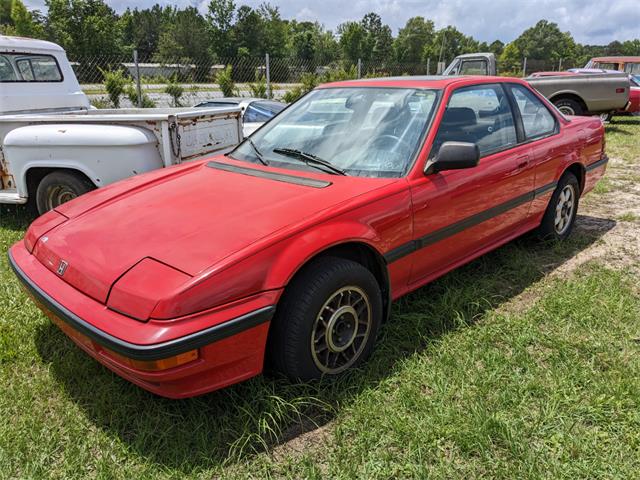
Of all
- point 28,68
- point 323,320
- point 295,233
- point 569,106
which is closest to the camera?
point 295,233

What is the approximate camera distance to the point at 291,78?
52.1 feet

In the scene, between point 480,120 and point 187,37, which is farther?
point 187,37

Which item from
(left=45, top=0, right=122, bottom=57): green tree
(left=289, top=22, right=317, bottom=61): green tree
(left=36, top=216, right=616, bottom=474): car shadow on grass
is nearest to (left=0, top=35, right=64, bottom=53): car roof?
(left=36, top=216, right=616, bottom=474): car shadow on grass

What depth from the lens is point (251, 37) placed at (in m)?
63.2

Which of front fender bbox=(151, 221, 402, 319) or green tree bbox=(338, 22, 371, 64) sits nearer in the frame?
front fender bbox=(151, 221, 402, 319)

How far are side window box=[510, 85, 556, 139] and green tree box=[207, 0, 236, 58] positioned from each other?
6169cm

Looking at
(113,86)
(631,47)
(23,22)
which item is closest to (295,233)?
(113,86)

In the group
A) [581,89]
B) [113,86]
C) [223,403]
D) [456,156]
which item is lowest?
[223,403]

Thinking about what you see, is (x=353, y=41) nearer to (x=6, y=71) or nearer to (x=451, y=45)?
(x=451, y=45)

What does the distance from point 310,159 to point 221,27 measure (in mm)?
65081

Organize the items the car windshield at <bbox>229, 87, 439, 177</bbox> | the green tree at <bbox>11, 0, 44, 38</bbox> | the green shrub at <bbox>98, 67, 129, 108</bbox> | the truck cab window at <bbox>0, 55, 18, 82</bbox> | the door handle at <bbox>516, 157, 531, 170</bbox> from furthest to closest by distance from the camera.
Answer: the green tree at <bbox>11, 0, 44, 38</bbox> → the green shrub at <bbox>98, 67, 129, 108</bbox> → the truck cab window at <bbox>0, 55, 18, 82</bbox> → the door handle at <bbox>516, 157, 531, 170</bbox> → the car windshield at <bbox>229, 87, 439, 177</bbox>

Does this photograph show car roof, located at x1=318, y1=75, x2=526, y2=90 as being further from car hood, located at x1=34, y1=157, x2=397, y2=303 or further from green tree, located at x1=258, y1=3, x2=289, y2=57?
green tree, located at x1=258, y1=3, x2=289, y2=57

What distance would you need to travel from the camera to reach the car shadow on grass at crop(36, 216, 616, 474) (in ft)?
7.04

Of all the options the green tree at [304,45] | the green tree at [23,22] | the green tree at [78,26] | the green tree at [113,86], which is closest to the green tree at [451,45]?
the green tree at [304,45]
